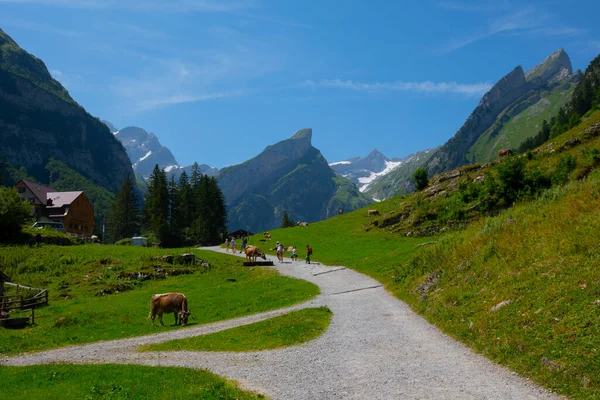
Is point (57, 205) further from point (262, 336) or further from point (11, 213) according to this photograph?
point (262, 336)

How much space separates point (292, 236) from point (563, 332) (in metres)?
70.8

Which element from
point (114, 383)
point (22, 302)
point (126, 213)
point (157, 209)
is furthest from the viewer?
point (126, 213)

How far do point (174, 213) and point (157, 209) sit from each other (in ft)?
20.6

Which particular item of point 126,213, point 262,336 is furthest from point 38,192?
A: point 262,336

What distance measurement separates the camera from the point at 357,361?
1731cm

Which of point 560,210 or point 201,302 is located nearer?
point 560,210

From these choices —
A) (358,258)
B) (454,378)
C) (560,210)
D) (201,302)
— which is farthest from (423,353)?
(358,258)

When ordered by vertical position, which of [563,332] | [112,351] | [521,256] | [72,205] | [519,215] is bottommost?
[112,351]

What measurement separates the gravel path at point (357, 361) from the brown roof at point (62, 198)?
104m

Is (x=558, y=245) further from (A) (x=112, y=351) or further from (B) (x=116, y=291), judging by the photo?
(B) (x=116, y=291)

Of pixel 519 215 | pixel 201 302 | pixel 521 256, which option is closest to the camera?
pixel 521 256

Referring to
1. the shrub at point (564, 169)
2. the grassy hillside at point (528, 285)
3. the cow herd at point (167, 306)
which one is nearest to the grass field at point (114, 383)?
the grassy hillside at point (528, 285)

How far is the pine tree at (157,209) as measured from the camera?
11075cm

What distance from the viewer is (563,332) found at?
14008 millimetres
